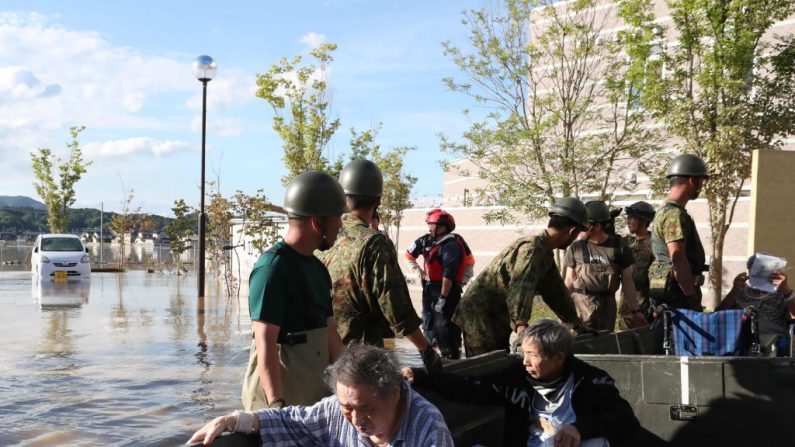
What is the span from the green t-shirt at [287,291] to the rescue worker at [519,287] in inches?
65.5

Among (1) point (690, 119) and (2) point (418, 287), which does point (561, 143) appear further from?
(2) point (418, 287)

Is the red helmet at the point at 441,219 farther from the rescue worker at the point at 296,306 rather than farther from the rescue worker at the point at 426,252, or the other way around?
the rescue worker at the point at 296,306

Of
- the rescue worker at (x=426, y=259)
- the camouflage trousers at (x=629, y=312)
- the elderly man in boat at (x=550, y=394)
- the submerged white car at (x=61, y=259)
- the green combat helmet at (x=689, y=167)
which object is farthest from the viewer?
the submerged white car at (x=61, y=259)

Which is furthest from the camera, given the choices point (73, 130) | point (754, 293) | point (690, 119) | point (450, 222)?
point (73, 130)

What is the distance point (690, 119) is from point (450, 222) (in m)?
9.14

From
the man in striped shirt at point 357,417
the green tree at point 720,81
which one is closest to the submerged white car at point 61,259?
the green tree at point 720,81

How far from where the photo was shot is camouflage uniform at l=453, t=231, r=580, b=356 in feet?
16.0

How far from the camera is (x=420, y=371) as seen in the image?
140 inches

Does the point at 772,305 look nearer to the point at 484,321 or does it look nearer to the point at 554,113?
the point at 484,321

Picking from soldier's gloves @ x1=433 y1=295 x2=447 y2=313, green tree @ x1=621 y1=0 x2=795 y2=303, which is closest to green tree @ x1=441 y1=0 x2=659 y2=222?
green tree @ x1=621 y1=0 x2=795 y2=303

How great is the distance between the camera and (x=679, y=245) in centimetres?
588

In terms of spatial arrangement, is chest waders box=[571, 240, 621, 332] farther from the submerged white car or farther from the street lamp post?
the submerged white car

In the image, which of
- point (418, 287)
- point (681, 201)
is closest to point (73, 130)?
point (418, 287)

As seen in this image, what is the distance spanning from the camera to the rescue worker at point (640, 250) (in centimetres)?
734
